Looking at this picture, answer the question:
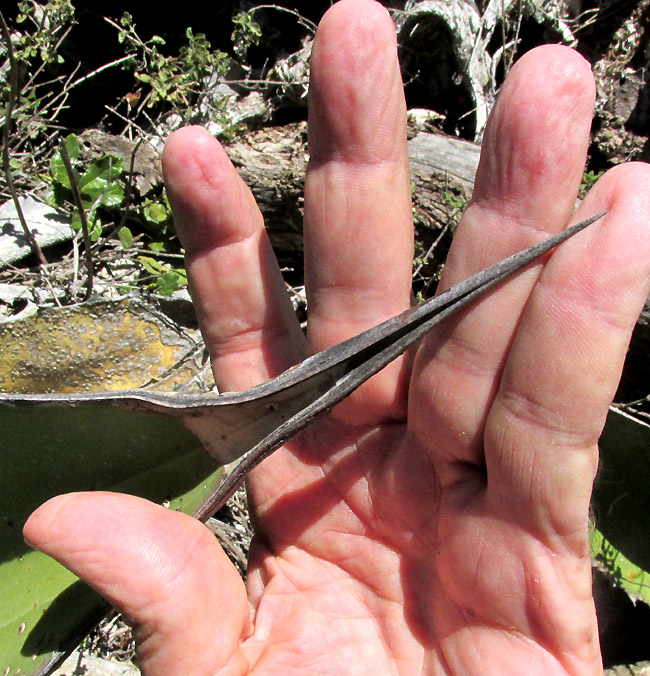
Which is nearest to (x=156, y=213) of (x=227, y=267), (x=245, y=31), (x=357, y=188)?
(x=245, y=31)

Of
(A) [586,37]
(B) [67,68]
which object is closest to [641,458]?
(A) [586,37]

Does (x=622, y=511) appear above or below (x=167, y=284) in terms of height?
below

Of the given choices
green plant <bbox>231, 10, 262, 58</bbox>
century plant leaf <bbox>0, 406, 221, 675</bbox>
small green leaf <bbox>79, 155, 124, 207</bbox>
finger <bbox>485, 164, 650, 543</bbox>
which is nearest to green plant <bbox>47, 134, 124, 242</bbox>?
small green leaf <bbox>79, 155, 124, 207</bbox>

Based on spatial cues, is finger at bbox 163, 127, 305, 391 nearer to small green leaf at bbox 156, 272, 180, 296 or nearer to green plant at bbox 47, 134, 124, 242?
small green leaf at bbox 156, 272, 180, 296

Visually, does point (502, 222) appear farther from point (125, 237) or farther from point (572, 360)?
point (125, 237)

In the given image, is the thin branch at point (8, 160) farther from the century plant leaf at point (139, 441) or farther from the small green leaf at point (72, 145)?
the century plant leaf at point (139, 441)

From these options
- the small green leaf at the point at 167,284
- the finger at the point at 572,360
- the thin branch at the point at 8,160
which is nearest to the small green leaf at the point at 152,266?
the small green leaf at the point at 167,284
